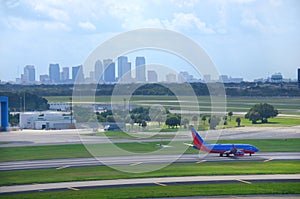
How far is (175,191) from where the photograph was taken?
33.0m

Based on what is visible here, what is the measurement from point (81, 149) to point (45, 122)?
1305 inches

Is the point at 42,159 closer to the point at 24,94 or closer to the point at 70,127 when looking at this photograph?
the point at 70,127

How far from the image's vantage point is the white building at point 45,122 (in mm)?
88938

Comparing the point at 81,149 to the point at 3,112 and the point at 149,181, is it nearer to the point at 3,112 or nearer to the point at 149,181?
the point at 149,181

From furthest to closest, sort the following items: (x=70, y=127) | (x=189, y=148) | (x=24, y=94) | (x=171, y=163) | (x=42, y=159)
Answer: (x=24, y=94), (x=70, y=127), (x=189, y=148), (x=42, y=159), (x=171, y=163)

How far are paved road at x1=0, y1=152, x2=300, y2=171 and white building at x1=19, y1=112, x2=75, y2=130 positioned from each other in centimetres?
4015

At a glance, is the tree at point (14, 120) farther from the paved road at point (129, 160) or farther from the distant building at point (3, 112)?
the paved road at point (129, 160)

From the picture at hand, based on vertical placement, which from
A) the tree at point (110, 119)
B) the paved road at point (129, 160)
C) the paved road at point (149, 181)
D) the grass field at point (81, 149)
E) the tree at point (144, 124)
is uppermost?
the tree at point (110, 119)

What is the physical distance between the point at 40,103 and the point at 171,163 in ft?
284

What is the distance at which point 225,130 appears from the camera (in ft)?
262

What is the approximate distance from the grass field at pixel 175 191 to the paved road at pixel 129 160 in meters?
11.4

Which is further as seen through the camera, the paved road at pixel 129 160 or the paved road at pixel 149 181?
the paved road at pixel 129 160

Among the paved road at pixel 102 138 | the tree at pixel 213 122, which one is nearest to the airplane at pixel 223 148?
the paved road at pixel 102 138

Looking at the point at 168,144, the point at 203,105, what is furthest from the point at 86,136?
the point at 203,105
